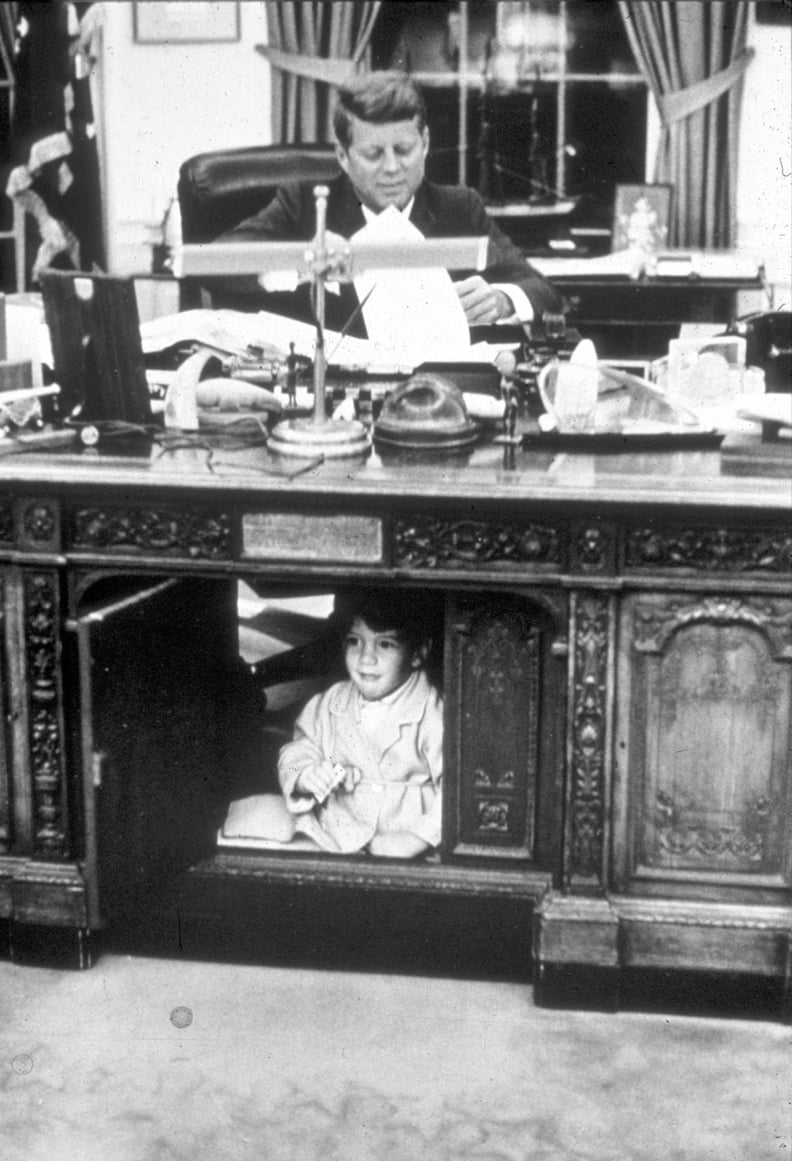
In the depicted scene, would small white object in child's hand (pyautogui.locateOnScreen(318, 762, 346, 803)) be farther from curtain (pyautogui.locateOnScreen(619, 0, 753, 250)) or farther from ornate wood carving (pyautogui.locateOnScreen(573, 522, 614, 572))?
curtain (pyautogui.locateOnScreen(619, 0, 753, 250))

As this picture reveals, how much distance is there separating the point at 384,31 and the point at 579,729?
5.07 m

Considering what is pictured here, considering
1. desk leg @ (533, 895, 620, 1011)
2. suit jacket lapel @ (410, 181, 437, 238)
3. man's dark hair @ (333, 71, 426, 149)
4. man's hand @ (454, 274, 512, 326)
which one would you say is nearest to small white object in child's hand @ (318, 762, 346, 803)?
desk leg @ (533, 895, 620, 1011)

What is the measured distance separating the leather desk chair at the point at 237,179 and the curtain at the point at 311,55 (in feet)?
4.02

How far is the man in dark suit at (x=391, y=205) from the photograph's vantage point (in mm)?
3465

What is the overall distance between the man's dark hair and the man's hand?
481 millimetres

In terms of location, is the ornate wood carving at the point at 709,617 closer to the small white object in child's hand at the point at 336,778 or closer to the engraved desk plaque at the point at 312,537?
the engraved desk plaque at the point at 312,537

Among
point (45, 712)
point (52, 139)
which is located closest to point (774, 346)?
point (45, 712)

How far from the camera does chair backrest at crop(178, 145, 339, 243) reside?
5.24 meters

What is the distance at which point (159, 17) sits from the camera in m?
6.62

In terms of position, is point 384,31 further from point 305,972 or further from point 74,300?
point 305,972

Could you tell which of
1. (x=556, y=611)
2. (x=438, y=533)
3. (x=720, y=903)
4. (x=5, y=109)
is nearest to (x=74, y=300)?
(x=438, y=533)

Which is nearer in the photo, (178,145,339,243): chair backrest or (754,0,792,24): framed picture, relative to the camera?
(178,145,339,243): chair backrest

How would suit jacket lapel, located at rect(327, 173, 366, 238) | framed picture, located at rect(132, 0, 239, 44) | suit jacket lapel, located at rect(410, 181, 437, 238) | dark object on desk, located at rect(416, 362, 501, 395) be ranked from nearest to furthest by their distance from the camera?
dark object on desk, located at rect(416, 362, 501, 395) < suit jacket lapel, located at rect(327, 173, 366, 238) < suit jacket lapel, located at rect(410, 181, 437, 238) < framed picture, located at rect(132, 0, 239, 44)

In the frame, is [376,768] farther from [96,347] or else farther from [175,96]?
[175,96]
